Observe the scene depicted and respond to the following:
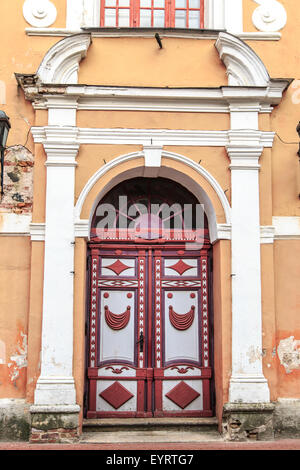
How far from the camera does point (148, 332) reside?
7.25 m

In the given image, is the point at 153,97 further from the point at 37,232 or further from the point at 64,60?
the point at 37,232

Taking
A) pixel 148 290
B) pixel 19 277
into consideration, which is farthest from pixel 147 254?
pixel 19 277

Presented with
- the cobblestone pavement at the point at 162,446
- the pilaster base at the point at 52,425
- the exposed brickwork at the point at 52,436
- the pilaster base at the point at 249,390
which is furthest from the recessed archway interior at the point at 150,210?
the cobblestone pavement at the point at 162,446

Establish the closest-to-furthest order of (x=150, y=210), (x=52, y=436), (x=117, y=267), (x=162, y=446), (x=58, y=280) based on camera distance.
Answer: (x=162, y=446) → (x=52, y=436) → (x=58, y=280) → (x=117, y=267) → (x=150, y=210)

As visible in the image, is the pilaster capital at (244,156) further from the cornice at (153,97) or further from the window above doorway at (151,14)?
the window above doorway at (151,14)

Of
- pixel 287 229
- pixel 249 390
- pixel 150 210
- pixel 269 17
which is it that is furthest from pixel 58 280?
pixel 269 17

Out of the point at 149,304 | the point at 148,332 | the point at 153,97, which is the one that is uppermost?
the point at 153,97

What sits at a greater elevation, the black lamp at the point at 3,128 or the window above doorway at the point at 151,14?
the window above doorway at the point at 151,14

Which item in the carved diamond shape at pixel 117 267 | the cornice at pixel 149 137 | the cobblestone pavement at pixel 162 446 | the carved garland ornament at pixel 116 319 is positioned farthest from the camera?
the carved diamond shape at pixel 117 267

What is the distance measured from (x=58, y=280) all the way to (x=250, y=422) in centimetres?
274

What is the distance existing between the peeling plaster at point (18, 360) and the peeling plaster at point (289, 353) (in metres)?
3.02

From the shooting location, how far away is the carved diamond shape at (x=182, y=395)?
7.13 metres

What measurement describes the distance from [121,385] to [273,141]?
11.8 ft

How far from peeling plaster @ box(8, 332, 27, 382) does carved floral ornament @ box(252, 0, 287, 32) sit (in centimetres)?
491
